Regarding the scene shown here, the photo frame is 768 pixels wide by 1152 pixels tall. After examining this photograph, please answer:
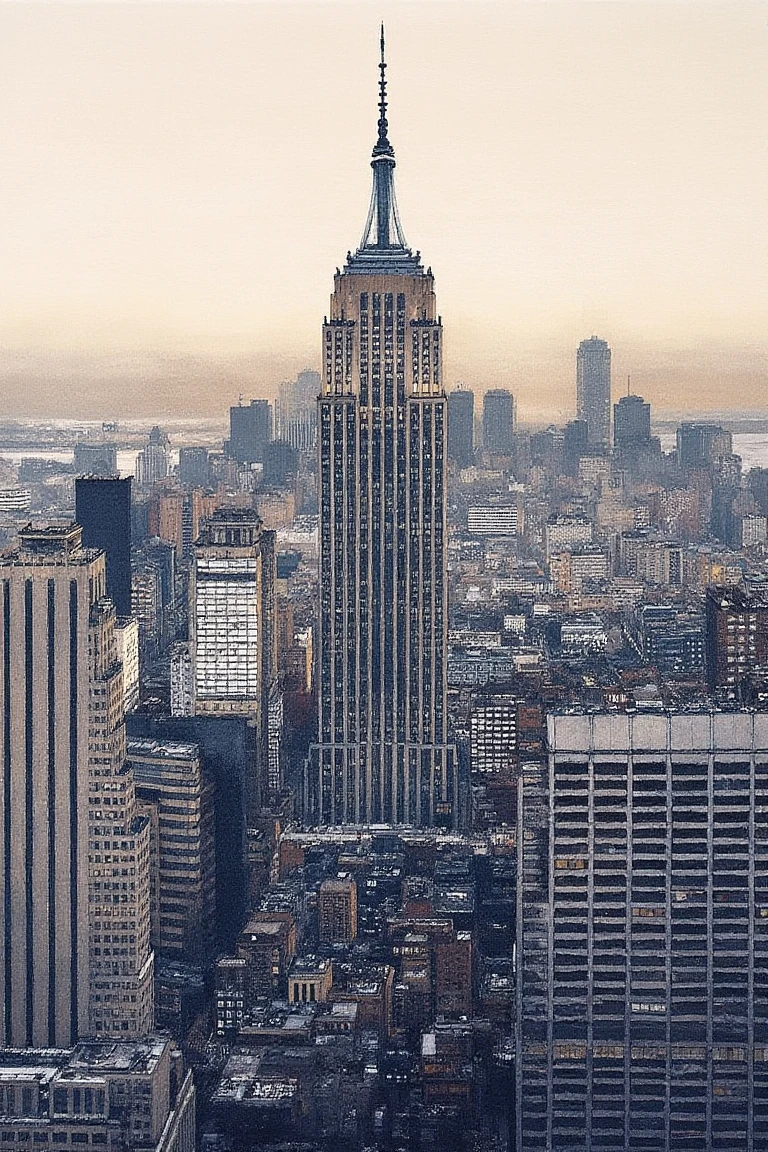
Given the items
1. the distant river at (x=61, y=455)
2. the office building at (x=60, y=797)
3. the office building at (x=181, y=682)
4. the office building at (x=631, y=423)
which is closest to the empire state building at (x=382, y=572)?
the office building at (x=181, y=682)

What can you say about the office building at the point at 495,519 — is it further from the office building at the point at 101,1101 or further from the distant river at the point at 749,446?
the office building at the point at 101,1101

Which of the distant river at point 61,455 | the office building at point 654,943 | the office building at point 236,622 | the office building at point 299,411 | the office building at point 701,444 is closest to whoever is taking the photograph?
the office building at point 654,943

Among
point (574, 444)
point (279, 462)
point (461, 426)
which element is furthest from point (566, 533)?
point (279, 462)

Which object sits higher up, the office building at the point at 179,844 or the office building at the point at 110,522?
the office building at the point at 110,522

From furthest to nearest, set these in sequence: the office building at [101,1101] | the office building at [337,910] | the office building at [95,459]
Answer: the office building at [337,910], the office building at [95,459], the office building at [101,1101]

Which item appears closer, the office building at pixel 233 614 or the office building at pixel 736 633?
the office building at pixel 736 633

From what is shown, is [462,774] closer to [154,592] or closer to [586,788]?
[154,592]

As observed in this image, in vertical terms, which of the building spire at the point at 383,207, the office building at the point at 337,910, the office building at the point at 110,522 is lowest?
the office building at the point at 337,910
